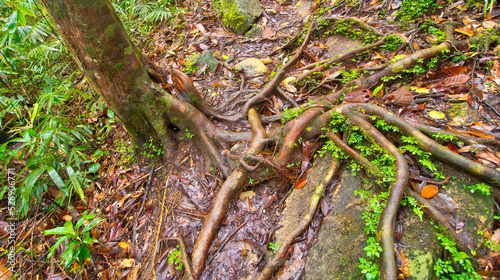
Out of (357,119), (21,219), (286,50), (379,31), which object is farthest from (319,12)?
(21,219)

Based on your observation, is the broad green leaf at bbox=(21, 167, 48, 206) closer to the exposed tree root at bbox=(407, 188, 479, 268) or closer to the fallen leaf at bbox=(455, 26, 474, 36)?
the exposed tree root at bbox=(407, 188, 479, 268)

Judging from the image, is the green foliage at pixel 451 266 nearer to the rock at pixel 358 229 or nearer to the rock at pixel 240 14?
the rock at pixel 358 229

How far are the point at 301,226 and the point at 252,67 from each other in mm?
3574

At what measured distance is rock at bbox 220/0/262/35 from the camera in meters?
6.59

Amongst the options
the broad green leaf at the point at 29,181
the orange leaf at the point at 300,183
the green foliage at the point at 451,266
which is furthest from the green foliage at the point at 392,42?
the broad green leaf at the point at 29,181

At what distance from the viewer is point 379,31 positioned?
4.36 m

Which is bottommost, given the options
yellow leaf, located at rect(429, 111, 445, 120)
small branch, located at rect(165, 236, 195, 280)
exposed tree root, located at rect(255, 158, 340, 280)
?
small branch, located at rect(165, 236, 195, 280)

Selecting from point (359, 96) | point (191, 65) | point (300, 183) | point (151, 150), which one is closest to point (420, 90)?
point (359, 96)

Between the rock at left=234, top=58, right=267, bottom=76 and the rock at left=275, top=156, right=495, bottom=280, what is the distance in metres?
2.96

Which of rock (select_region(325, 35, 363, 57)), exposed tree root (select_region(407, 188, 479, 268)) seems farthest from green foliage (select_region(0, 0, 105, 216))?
rock (select_region(325, 35, 363, 57))

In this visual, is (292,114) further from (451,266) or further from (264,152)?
(451,266)

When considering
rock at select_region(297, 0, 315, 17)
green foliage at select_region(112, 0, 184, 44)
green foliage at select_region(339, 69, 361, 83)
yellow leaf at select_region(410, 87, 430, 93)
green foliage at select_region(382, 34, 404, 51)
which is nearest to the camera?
yellow leaf at select_region(410, 87, 430, 93)

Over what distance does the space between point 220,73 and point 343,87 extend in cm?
277

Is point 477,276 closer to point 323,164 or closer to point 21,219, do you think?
point 323,164
